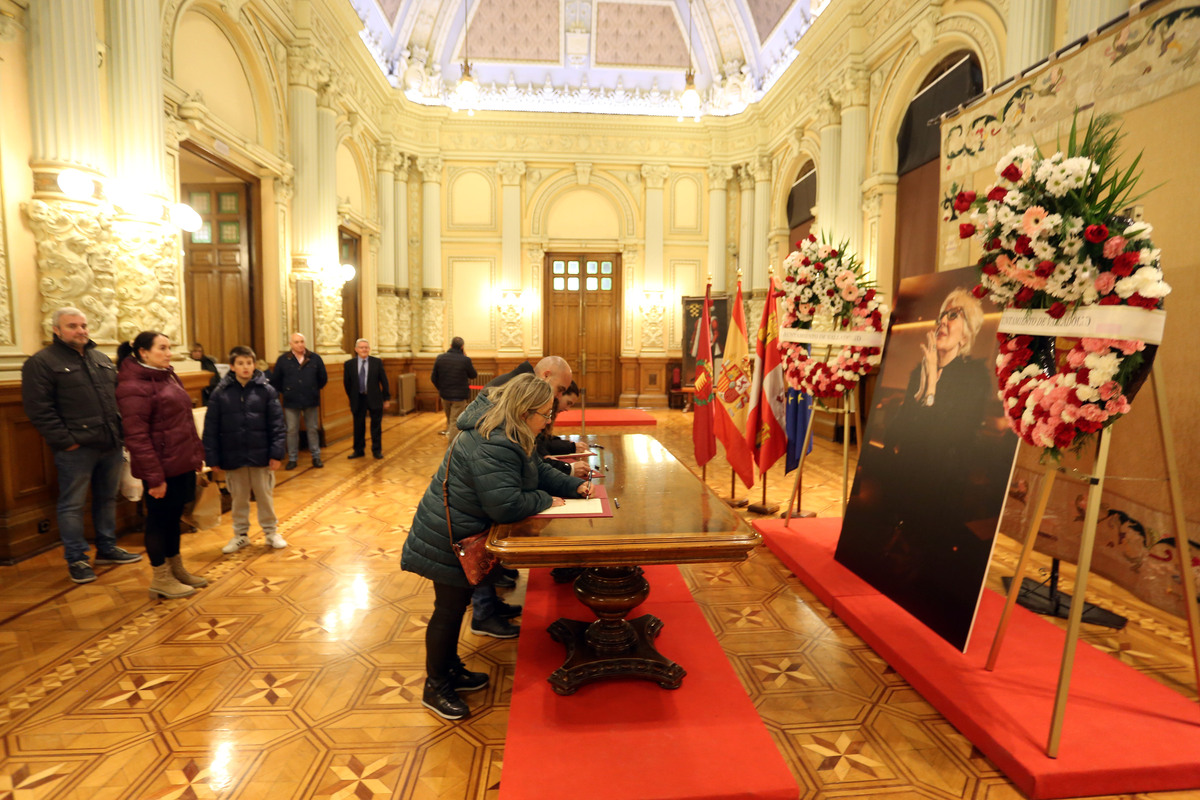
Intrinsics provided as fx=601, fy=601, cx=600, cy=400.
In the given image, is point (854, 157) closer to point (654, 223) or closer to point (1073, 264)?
point (654, 223)

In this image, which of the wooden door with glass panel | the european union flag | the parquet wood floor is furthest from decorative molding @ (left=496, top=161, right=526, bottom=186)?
the parquet wood floor

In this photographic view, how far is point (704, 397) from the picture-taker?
5.79 meters

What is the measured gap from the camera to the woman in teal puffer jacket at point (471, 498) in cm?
223

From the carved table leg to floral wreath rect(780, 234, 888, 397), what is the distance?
2.45m

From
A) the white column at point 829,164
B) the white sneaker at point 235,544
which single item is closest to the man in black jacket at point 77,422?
the white sneaker at point 235,544

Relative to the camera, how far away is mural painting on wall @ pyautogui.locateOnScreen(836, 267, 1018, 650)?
2695mm

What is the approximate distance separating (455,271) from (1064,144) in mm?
11055

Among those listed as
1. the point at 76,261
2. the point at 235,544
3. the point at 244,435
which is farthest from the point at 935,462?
the point at 76,261

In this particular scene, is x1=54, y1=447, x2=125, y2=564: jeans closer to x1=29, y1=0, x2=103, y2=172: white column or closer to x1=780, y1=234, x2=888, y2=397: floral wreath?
x1=29, y1=0, x2=103, y2=172: white column

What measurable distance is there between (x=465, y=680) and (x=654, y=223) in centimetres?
1169

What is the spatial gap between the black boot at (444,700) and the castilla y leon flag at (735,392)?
351cm

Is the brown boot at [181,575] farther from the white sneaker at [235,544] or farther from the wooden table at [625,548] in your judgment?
the wooden table at [625,548]

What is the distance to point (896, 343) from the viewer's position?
357 cm

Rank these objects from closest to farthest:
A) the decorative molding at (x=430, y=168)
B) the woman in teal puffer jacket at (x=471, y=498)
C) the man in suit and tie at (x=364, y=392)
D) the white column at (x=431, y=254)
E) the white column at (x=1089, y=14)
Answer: the woman in teal puffer jacket at (x=471, y=498)
the white column at (x=1089, y=14)
the man in suit and tie at (x=364, y=392)
the decorative molding at (x=430, y=168)
the white column at (x=431, y=254)
